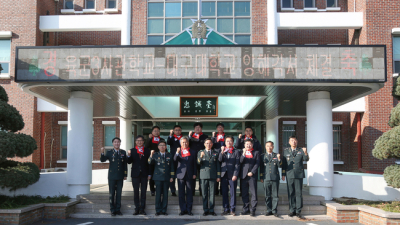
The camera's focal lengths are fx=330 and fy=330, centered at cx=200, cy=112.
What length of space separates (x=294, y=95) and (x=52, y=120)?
1363cm

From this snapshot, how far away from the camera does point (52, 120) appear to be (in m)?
17.9

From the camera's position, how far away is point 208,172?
813 centimetres

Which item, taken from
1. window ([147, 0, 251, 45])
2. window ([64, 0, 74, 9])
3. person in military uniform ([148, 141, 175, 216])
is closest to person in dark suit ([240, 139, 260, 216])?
person in military uniform ([148, 141, 175, 216])

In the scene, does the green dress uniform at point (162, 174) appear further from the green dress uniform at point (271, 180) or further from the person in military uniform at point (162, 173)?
the green dress uniform at point (271, 180)

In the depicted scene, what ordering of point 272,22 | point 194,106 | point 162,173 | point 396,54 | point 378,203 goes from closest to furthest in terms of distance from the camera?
point 162,173
point 378,203
point 194,106
point 396,54
point 272,22

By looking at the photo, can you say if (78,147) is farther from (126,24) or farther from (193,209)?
(126,24)

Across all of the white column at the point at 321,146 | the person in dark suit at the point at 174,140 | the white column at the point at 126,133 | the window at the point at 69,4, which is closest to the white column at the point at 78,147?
the person in dark suit at the point at 174,140

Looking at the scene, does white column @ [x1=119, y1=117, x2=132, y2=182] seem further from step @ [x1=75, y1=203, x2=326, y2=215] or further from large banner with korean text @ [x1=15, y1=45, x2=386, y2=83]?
large banner with korean text @ [x1=15, y1=45, x2=386, y2=83]

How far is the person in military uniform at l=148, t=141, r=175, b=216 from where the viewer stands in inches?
320

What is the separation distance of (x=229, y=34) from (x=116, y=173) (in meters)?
10.5

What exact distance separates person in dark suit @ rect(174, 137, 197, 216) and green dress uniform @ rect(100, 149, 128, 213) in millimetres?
1396

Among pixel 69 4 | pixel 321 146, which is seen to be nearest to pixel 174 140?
pixel 321 146

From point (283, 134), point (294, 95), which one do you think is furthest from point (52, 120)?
point (294, 95)

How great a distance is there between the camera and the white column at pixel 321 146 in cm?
909
